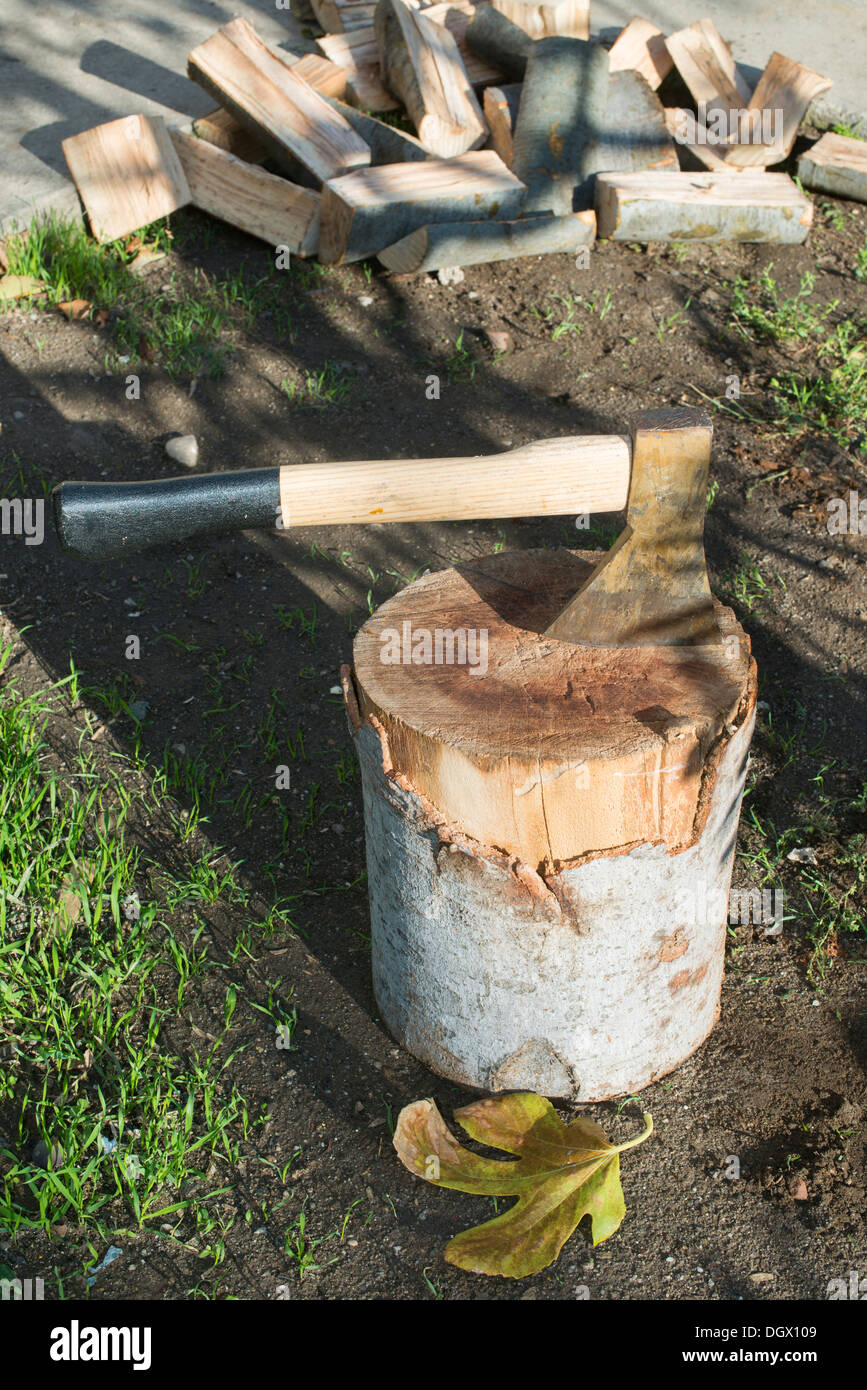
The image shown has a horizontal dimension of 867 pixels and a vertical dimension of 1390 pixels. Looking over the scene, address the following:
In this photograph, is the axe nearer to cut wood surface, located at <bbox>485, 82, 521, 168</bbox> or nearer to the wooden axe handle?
the wooden axe handle

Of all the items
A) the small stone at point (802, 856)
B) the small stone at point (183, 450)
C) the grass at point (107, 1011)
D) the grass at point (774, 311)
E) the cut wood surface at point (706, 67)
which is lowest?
→ the grass at point (107, 1011)

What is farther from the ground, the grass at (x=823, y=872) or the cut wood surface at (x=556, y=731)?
the cut wood surface at (x=556, y=731)

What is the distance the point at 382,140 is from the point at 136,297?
1.25m

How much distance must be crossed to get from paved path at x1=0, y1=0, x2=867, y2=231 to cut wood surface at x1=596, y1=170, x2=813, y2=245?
3.13ft

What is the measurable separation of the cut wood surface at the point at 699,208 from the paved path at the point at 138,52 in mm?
953

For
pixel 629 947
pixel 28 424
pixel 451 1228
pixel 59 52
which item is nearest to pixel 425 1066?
pixel 451 1228

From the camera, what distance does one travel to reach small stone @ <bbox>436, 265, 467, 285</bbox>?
4750 mm

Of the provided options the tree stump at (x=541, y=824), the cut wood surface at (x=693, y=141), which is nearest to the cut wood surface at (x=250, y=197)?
the cut wood surface at (x=693, y=141)

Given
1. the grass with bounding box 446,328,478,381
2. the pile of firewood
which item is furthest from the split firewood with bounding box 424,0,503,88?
the grass with bounding box 446,328,478,381

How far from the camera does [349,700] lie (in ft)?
7.40

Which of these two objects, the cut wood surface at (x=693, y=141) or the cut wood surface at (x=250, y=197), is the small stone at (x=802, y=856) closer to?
the cut wood surface at (x=250, y=197)

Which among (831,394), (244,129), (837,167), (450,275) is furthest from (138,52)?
(831,394)

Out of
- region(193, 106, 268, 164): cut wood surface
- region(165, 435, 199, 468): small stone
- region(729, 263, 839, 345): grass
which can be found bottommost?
region(165, 435, 199, 468): small stone

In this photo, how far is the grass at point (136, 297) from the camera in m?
4.45
